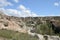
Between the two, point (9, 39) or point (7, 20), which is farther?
point (7, 20)

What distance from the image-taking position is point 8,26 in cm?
2188

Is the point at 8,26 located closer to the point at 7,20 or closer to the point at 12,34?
the point at 7,20

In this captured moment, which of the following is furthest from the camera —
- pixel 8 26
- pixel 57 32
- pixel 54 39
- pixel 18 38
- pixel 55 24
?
pixel 55 24

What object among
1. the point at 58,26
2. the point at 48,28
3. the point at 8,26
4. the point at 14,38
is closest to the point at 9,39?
the point at 14,38

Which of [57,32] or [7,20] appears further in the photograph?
[57,32]

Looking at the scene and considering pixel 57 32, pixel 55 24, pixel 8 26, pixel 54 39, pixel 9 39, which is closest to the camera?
pixel 9 39

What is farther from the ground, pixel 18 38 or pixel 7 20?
pixel 7 20

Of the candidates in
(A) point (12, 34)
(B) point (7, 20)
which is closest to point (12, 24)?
(B) point (7, 20)

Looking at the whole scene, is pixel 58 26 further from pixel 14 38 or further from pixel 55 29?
pixel 14 38

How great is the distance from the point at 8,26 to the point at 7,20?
3.91 feet

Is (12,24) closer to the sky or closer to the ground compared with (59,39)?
closer to the sky

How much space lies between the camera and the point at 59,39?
2525cm

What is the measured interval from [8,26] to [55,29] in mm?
14086

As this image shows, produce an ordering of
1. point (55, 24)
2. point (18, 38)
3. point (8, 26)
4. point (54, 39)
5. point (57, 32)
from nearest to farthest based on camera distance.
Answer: point (18, 38), point (8, 26), point (54, 39), point (57, 32), point (55, 24)
